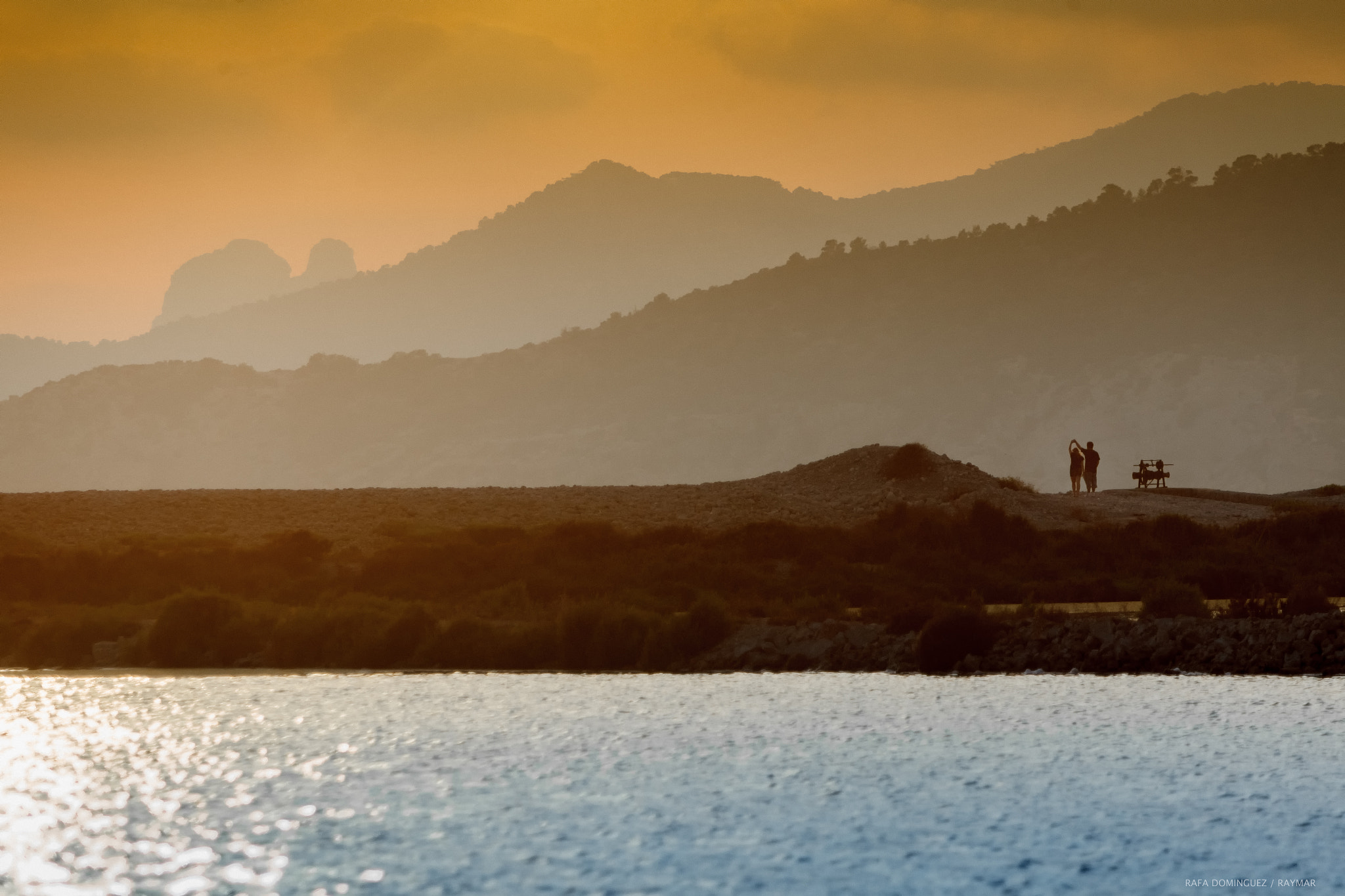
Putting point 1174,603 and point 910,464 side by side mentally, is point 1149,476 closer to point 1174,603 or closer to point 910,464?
point 910,464

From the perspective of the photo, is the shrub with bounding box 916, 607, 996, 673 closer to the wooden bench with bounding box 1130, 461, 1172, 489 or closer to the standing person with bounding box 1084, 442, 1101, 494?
the standing person with bounding box 1084, 442, 1101, 494

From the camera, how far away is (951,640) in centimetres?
2805

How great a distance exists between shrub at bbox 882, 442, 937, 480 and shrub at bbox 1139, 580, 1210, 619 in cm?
2469

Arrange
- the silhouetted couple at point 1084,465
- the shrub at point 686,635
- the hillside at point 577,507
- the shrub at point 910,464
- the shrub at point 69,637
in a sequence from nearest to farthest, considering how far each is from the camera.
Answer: the shrub at point 686,635
the shrub at point 69,637
the hillside at point 577,507
the silhouetted couple at point 1084,465
the shrub at point 910,464

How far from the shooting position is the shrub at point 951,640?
2780cm

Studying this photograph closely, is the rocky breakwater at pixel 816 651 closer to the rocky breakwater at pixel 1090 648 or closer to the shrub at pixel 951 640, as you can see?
the rocky breakwater at pixel 1090 648

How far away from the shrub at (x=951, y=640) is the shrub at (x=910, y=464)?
26.2 m

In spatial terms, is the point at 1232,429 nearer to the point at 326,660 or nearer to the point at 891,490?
the point at 891,490

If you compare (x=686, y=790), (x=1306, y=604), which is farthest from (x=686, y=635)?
(x=686, y=790)

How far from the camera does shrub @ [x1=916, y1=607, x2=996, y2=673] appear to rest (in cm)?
2780

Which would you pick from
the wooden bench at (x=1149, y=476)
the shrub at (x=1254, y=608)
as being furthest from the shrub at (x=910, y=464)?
the shrub at (x=1254, y=608)

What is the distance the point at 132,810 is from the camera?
51.1 ft

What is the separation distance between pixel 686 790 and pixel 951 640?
12782 mm

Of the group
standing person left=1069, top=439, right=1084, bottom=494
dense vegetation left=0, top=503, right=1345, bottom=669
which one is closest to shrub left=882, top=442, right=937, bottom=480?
standing person left=1069, top=439, right=1084, bottom=494
